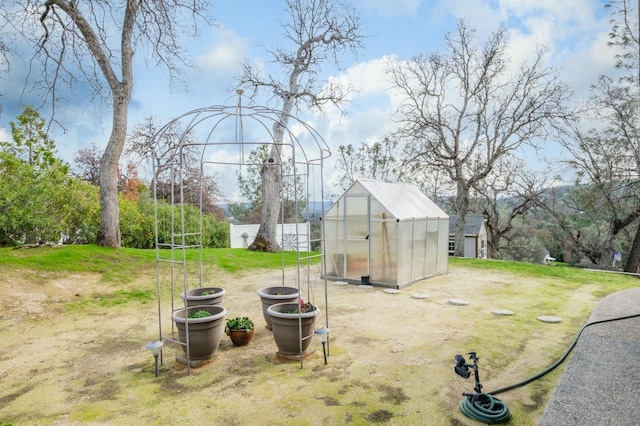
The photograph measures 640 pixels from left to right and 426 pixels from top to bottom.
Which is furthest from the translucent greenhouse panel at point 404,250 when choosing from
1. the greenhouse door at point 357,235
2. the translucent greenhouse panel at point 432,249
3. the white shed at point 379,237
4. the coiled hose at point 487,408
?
the coiled hose at point 487,408

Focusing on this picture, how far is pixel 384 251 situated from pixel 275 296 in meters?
3.78

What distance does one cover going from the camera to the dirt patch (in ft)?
10.6

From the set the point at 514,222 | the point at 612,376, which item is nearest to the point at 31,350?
the point at 612,376

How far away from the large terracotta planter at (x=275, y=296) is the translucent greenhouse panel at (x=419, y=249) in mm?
4161

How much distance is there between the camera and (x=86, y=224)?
11922 millimetres

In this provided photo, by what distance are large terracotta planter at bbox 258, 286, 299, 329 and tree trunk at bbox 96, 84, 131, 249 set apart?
6.35 m

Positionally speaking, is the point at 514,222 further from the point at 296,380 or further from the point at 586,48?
the point at 296,380

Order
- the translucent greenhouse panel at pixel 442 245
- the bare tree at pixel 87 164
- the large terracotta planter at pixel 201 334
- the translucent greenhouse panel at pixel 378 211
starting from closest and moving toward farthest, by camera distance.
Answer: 1. the large terracotta planter at pixel 201 334
2. the translucent greenhouse panel at pixel 378 211
3. the translucent greenhouse panel at pixel 442 245
4. the bare tree at pixel 87 164

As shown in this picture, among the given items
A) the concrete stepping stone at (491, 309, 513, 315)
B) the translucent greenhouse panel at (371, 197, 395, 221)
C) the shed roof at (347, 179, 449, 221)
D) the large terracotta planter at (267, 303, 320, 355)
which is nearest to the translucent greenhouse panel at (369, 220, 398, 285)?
the translucent greenhouse panel at (371, 197, 395, 221)

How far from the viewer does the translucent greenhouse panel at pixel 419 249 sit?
884 cm

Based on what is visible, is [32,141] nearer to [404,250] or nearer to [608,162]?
[404,250]

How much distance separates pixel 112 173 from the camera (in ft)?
32.0

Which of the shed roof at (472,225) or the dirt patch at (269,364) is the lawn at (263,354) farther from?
the shed roof at (472,225)

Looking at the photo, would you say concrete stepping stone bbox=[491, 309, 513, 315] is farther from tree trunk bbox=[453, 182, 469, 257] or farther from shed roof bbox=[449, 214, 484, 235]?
shed roof bbox=[449, 214, 484, 235]
